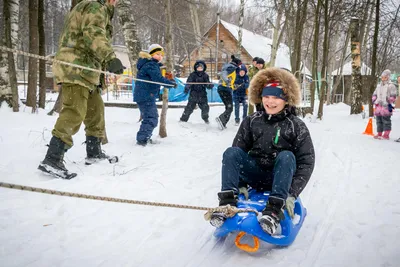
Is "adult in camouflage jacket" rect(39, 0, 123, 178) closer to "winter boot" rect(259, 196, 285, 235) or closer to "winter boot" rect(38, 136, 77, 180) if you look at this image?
"winter boot" rect(38, 136, 77, 180)

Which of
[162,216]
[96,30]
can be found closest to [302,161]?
[162,216]

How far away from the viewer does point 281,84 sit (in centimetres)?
247

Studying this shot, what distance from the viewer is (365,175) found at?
3.90 m

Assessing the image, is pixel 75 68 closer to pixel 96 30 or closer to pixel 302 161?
pixel 96 30

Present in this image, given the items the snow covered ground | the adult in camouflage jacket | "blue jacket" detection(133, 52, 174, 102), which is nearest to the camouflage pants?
the adult in camouflage jacket

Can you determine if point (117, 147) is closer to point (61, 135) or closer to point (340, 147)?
point (61, 135)

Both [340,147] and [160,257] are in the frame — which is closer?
[160,257]

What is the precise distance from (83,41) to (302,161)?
2.47 meters

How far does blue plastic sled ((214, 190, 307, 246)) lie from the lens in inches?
75.5

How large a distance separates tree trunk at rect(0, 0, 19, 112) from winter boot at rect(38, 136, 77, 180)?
4.21 metres

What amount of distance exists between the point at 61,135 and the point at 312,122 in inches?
337

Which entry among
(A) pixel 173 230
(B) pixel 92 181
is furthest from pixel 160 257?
(B) pixel 92 181

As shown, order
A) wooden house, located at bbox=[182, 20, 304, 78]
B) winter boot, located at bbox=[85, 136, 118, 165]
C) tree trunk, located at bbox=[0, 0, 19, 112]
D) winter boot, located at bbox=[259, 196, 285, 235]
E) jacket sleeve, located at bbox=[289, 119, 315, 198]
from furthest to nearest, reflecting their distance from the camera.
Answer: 1. wooden house, located at bbox=[182, 20, 304, 78]
2. tree trunk, located at bbox=[0, 0, 19, 112]
3. winter boot, located at bbox=[85, 136, 118, 165]
4. jacket sleeve, located at bbox=[289, 119, 315, 198]
5. winter boot, located at bbox=[259, 196, 285, 235]

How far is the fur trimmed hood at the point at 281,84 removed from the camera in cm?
246
